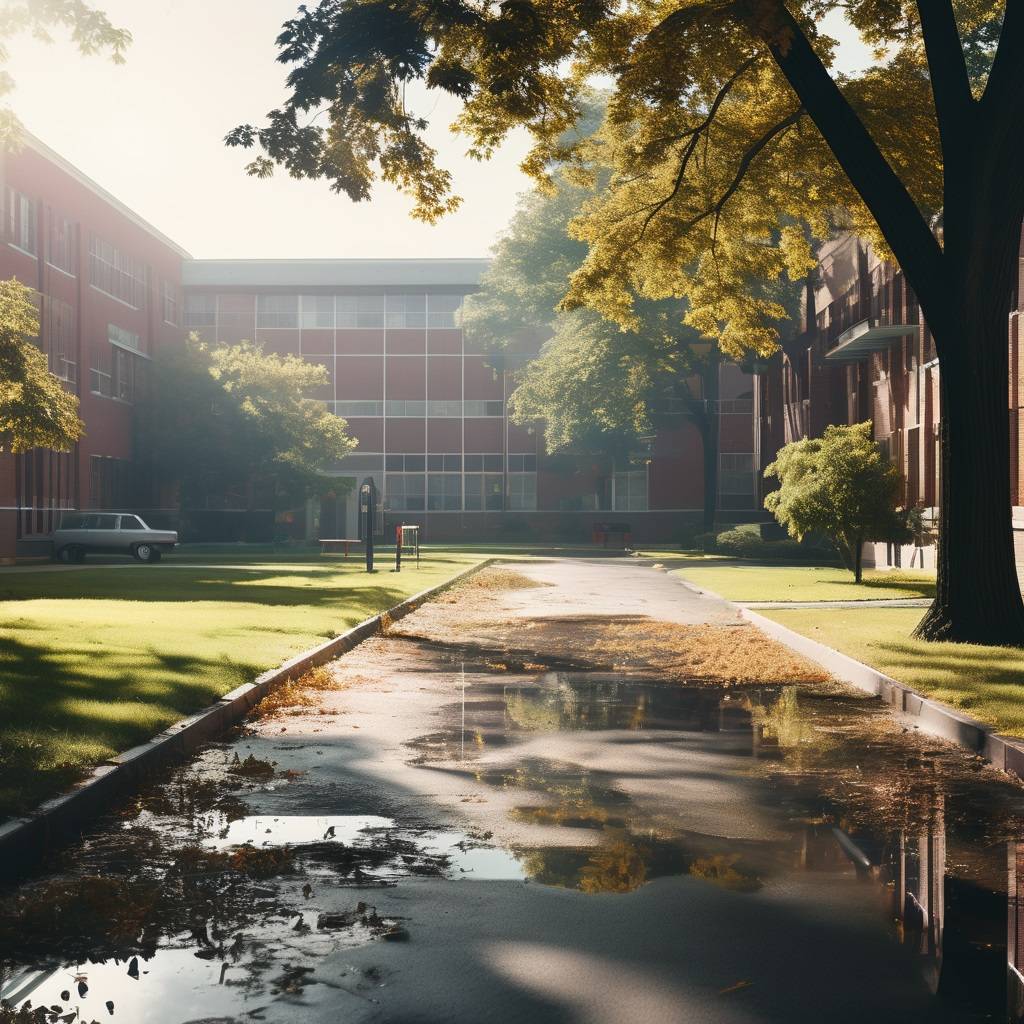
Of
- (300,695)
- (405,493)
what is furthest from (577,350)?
(300,695)

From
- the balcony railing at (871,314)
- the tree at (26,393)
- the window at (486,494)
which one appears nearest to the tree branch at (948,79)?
the balcony railing at (871,314)

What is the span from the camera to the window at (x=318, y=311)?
72.2 metres

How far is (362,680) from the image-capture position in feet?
43.2

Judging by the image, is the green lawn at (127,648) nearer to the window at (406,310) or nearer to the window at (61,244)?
the window at (61,244)

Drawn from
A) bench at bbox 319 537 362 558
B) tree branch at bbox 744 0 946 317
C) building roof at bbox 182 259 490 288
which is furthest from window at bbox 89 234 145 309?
tree branch at bbox 744 0 946 317

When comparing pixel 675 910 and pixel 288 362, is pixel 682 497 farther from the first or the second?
pixel 675 910

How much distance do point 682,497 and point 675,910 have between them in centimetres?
6623

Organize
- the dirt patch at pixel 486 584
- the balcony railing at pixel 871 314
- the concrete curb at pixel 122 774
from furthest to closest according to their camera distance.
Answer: the balcony railing at pixel 871 314 → the dirt patch at pixel 486 584 → the concrete curb at pixel 122 774

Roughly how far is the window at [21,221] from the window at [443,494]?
95.1ft

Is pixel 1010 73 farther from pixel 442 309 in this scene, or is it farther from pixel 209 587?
pixel 442 309

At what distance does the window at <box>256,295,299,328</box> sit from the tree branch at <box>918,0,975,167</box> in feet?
194

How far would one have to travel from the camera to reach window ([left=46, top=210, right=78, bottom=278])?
48000mm

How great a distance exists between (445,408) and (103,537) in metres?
29.3

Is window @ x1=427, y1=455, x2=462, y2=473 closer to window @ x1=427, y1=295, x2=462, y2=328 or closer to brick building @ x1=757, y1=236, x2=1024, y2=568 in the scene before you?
window @ x1=427, y1=295, x2=462, y2=328
